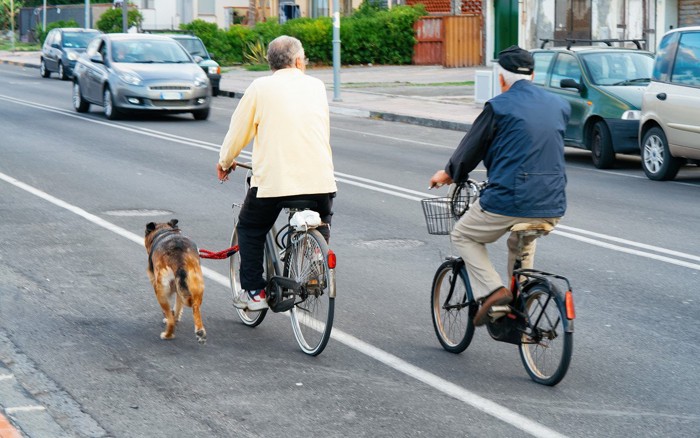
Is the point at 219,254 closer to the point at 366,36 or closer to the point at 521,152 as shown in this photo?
the point at 521,152

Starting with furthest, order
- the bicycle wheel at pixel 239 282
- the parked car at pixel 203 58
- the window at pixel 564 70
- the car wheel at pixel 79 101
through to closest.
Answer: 1. the parked car at pixel 203 58
2. the car wheel at pixel 79 101
3. the window at pixel 564 70
4. the bicycle wheel at pixel 239 282

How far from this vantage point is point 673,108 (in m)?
14.7

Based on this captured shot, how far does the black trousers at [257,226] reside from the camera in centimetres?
683

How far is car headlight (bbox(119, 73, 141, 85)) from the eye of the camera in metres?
22.5

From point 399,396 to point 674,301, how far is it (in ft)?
9.74

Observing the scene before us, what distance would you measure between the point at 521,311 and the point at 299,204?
143cm

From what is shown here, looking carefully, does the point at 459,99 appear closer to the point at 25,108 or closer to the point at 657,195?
the point at 25,108

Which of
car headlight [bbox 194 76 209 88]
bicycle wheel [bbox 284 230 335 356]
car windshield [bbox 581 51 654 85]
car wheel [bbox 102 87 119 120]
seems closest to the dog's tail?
bicycle wheel [bbox 284 230 335 356]

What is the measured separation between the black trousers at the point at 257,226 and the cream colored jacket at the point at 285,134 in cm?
9

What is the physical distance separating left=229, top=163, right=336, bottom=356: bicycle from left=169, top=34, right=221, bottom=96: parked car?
81.4 feet

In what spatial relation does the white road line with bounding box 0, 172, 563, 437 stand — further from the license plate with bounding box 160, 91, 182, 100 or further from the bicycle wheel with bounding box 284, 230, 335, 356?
the license plate with bounding box 160, 91, 182, 100

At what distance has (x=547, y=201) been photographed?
20.0ft

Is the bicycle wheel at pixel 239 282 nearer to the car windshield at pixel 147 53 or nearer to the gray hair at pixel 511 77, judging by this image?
the gray hair at pixel 511 77

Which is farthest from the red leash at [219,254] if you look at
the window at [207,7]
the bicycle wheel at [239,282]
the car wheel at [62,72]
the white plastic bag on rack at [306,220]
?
the window at [207,7]
